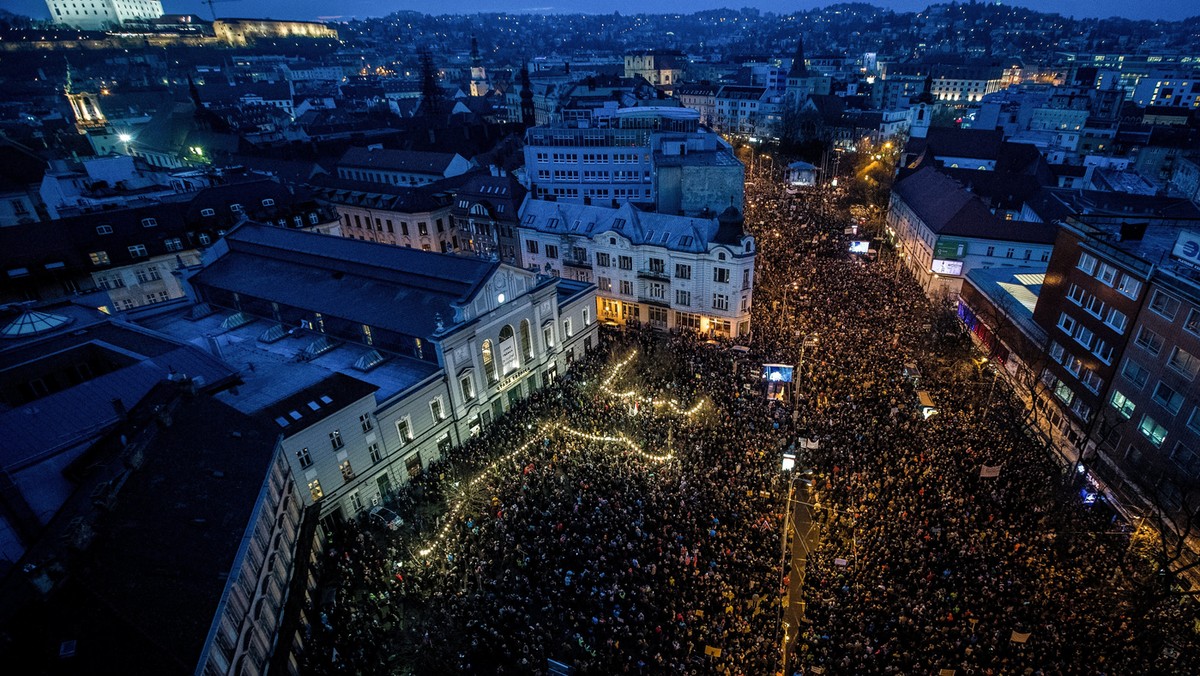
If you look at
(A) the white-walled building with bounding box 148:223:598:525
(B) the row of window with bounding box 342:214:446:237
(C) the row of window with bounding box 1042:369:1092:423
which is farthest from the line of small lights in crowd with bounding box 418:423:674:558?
(B) the row of window with bounding box 342:214:446:237

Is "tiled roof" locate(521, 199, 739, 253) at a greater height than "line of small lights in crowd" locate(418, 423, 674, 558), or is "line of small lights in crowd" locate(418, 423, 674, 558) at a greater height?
"tiled roof" locate(521, 199, 739, 253)

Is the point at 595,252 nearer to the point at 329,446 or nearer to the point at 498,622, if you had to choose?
the point at 329,446

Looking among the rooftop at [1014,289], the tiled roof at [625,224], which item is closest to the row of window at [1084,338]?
the rooftop at [1014,289]

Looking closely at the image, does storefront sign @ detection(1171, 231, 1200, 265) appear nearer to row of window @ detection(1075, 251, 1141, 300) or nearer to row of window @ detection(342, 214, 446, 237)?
row of window @ detection(1075, 251, 1141, 300)

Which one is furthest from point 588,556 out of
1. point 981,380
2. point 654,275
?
point 981,380

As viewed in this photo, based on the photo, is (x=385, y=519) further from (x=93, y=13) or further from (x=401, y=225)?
(x=93, y=13)

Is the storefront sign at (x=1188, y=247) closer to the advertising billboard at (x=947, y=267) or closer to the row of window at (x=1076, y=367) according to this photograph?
the row of window at (x=1076, y=367)

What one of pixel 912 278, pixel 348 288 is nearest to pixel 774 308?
pixel 912 278
